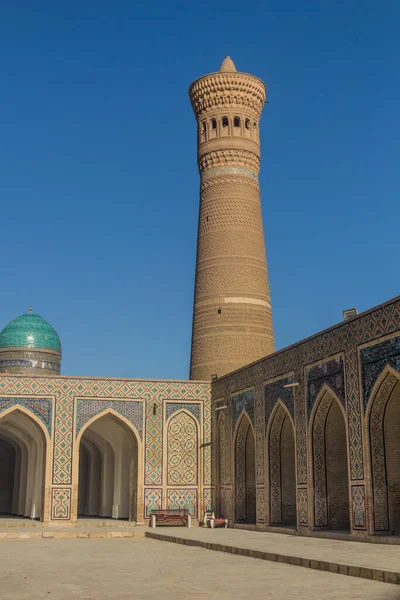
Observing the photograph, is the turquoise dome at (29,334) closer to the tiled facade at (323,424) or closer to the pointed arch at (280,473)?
the tiled facade at (323,424)

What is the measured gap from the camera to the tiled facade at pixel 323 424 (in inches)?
423

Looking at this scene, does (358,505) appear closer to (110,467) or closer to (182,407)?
(182,407)

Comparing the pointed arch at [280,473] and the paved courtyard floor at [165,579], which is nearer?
the paved courtyard floor at [165,579]

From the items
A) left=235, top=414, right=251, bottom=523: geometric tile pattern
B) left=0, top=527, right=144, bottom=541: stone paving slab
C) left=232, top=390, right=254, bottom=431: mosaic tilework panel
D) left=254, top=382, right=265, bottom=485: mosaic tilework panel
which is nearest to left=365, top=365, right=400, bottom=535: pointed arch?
left=254, top=382, right=265, bottom=485: mosaic tilework panel

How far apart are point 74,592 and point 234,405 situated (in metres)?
10.7

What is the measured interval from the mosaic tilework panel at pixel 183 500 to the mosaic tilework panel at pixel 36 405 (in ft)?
9.44

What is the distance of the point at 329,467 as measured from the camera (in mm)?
12500

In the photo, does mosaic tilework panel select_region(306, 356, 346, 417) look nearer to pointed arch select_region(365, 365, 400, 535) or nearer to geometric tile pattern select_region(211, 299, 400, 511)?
geometric tile pattern select_region(211, 299, 400, 511)

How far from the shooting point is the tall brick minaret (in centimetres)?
1886

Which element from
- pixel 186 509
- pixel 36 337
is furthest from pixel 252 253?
pixel 36 337

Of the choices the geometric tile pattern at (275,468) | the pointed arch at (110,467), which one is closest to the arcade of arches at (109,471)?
the pointed arch at (110,467)

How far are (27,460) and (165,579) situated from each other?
45.4 feet

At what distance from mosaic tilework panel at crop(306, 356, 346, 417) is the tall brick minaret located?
580 cm

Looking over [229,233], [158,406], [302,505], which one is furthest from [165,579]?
[229,233]
